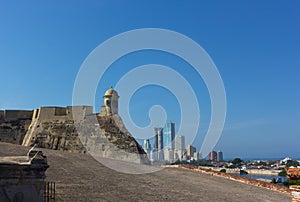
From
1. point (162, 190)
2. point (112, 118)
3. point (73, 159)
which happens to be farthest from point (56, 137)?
point (162, 190)

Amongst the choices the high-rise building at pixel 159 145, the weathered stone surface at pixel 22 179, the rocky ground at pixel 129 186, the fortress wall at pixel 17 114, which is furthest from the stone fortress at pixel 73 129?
the weathered stone surface at pixel 22 179

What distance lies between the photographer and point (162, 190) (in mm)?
11156

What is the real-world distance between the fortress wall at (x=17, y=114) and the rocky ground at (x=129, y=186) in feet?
42.5

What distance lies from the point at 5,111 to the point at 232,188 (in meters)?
18.8

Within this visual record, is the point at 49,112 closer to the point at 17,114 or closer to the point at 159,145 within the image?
the point at 17,114

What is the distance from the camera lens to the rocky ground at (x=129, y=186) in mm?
9422

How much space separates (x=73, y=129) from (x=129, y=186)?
586 inches

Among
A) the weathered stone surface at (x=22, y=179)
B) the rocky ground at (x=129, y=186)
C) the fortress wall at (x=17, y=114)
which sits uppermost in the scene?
the fortress wall at (x=17, y=114)

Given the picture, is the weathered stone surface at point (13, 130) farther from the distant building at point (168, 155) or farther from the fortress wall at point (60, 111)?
the distant building at point (168, 155)

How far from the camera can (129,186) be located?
35.8 ft

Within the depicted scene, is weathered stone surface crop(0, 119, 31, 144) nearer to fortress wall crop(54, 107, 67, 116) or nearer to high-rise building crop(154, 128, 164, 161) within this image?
fortress wall crop(54, 107, 67, 116)

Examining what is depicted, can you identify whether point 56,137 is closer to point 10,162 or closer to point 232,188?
point 232,188

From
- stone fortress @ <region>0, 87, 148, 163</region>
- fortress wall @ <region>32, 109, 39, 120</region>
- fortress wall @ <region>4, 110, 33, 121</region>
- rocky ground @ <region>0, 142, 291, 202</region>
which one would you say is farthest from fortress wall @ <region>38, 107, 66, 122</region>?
rocky ground @ <region>0, 142, 291, 202</region>

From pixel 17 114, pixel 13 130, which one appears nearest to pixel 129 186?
pixel 13 130
